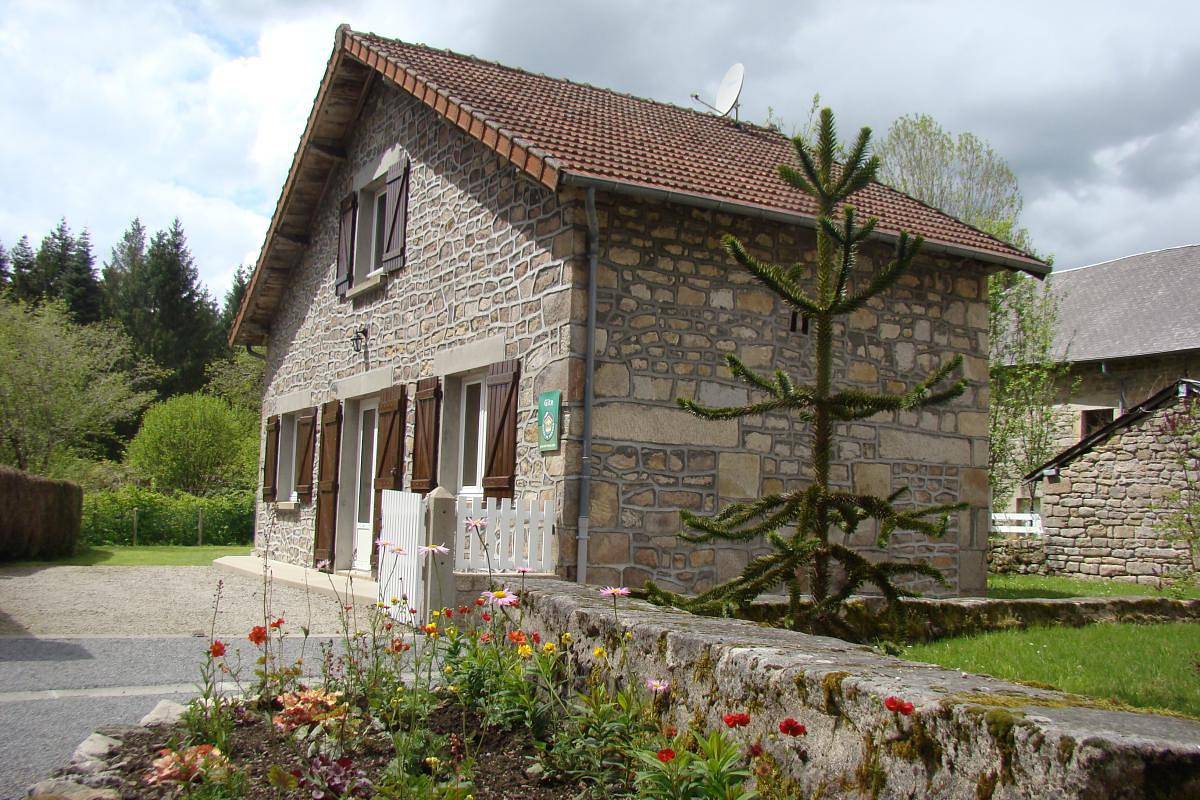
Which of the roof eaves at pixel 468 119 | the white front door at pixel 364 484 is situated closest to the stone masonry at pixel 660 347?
the roof eaves at pixel 468 119

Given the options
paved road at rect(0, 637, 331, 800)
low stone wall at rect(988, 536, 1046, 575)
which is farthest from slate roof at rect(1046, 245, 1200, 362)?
paved road at rect(0, 637, 331, 800)

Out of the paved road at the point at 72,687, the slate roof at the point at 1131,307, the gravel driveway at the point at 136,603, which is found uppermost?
the slate roof at the point at 1131,307

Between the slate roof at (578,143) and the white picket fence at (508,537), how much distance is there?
8.41ft

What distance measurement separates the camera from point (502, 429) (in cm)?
930

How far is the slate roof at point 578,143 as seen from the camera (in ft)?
28.2

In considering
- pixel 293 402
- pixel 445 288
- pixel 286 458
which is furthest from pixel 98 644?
pixel 286 458

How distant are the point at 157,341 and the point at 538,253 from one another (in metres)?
38.3

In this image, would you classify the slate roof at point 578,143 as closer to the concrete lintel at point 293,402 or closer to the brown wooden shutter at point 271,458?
the concrete lintel at point 293,402

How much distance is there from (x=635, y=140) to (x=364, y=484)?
590 cm

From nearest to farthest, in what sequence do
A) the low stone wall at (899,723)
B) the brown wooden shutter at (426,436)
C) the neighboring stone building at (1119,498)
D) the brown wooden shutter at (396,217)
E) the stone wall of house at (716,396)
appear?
the low stone wall at (899,723) → the stone wall of house at (716,396) → the brown wooden shutter at (426,436) → the brown wooden shutter at (396,217) → the neighboring stone building at (1119,498)

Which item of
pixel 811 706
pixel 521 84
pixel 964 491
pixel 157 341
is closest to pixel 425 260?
pixel 521 84

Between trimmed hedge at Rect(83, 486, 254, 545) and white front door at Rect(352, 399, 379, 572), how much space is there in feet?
41.0

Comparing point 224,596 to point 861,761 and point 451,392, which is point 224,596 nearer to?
point 451,392

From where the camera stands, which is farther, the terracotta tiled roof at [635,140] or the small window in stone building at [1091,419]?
the small window in stone building at [1091,419]
